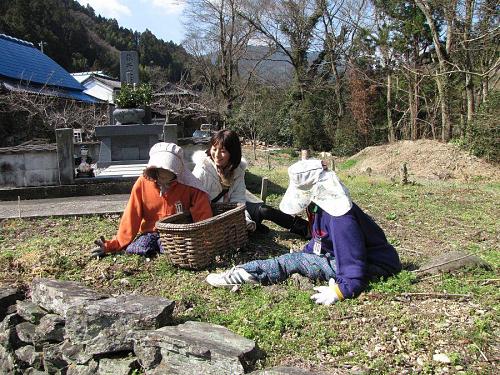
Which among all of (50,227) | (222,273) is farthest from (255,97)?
(222,273)

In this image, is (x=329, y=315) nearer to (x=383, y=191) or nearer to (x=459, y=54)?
(x=383, y=191)

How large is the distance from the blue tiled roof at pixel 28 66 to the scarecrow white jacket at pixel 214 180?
764 inches

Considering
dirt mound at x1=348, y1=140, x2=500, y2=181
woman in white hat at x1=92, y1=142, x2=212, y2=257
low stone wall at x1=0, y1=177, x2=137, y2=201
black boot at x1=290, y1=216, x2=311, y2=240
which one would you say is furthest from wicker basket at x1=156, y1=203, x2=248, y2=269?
dirt mound at x1=348, y1=140, x2=500, y2=181

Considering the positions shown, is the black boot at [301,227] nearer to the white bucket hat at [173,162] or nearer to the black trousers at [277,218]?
the black trousers at [277,218]

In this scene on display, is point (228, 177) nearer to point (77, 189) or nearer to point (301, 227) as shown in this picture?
point (301, 227)

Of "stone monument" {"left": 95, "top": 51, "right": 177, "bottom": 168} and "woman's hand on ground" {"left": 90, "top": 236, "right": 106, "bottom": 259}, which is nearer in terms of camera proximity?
"woman's hand on ground" {"left": 90, "top": 236, "right": 106, "bottom": 259}

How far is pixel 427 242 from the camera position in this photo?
5.24 meters

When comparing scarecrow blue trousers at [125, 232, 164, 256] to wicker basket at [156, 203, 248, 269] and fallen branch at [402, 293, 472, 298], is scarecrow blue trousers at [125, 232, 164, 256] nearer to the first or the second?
wicker basket at [156, 203, 248, 269]

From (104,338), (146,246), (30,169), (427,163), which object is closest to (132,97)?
(30,169)

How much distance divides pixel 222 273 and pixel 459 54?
18589 millimetres

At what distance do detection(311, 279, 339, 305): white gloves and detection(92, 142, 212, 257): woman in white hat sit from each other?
1.50 m

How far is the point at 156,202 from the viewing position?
4551mm

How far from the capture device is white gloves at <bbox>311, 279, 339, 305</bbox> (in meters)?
3.25

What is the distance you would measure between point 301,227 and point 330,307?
190 centimetres
